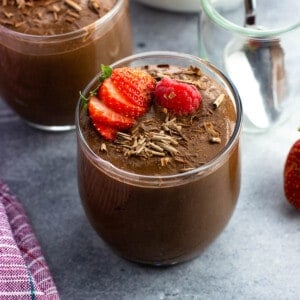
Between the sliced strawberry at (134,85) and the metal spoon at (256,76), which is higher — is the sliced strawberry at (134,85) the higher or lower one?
the higher one

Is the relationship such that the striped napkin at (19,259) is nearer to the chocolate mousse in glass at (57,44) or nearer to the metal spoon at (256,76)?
the chocolate mousse in glass at (57,44)

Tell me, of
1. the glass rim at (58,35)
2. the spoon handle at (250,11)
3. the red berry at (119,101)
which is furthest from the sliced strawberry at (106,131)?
the spoon handle at (250,11)

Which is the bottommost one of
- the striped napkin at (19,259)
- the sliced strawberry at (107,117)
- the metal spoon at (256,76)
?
the striped napkin at (19,259)

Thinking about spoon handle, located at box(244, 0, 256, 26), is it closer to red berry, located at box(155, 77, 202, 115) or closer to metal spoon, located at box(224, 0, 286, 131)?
metal spoon, located at box(224, 0, 286, 131)

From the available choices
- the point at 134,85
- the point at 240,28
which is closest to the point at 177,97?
the point at 134,85

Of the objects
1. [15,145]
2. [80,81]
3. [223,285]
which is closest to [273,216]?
[223,285]

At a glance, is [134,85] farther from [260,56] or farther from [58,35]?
[260,56]

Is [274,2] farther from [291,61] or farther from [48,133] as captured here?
[48,133]
